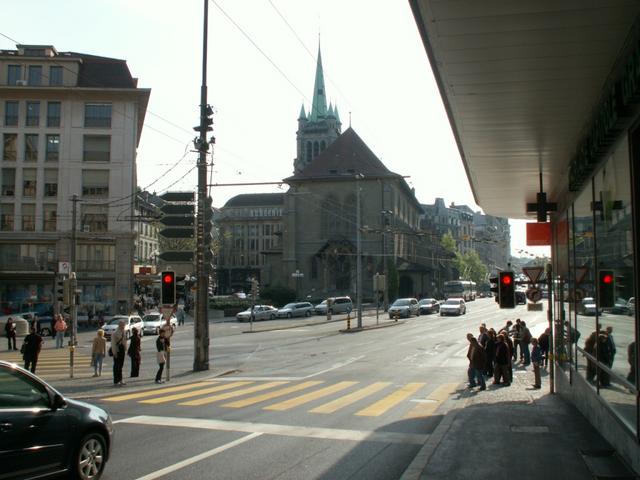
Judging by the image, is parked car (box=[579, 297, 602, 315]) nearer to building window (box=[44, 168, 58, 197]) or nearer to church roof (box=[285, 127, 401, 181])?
building window (box=[44, 168, 58, 197])

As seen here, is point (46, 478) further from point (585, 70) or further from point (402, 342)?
point (402, 342)

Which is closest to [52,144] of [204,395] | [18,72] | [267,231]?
[18,72]

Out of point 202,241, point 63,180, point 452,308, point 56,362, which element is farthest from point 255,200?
point 202,241

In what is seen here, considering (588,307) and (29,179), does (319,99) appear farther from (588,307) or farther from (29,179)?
(588,307)

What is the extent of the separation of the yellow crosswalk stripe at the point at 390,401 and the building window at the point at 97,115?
149 ft

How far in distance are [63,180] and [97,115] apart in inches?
250

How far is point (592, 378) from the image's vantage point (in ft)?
35.1

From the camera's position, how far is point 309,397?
51.4 ft

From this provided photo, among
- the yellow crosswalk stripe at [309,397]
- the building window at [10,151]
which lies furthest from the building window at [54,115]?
the yellow crosswalk stripe at [309,397]

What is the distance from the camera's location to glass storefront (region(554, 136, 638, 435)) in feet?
24.9

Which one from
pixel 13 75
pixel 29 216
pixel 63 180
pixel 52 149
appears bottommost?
pixel 29 216

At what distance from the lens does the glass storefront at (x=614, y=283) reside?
24.9 feet

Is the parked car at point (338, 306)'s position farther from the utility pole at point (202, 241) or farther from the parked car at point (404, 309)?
the utility pole at point (202, 241)

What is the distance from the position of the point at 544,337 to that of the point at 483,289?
112923mm
